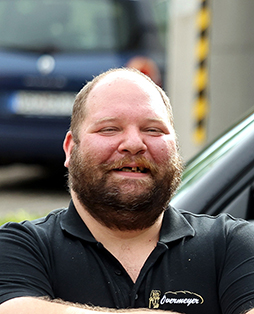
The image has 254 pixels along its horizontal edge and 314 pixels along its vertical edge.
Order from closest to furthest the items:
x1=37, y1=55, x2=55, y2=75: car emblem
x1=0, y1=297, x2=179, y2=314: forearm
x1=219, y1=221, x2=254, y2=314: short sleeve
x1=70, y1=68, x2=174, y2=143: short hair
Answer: x1=0, y1=297, x2=179, y2=314: forearm
x1=219, y1=221, x2=254, y2=314: short sleeve
x1=70, y1=68, x2=174, y2=143: short hair
x1=37, y1=55, x2=55, y2=75: car emblem

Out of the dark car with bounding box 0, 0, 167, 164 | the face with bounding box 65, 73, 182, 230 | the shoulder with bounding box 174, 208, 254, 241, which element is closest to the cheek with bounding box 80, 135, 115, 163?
the face with bounding box 65, 73, 182, 230

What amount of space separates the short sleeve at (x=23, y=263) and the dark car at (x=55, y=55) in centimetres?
491

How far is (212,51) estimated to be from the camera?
703 centimetres

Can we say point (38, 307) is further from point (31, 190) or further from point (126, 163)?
point (31, 190)

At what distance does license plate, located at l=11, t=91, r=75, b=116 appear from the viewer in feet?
22.4

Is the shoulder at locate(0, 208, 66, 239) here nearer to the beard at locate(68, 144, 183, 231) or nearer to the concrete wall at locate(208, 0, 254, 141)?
the beard at locate(68, 144, 183, 231)

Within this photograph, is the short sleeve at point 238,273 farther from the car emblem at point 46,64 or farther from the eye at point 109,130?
the car emblem at point 46,64

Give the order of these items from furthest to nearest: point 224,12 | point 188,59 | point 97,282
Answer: point 188,59
point 224,12
point 97,282

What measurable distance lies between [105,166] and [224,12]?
16.9 ft

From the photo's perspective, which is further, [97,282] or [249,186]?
[249,186]

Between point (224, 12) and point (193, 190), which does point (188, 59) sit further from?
point (193, 190)

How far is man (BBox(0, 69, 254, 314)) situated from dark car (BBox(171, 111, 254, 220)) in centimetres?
20

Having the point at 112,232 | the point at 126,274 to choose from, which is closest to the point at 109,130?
the point at 112,232

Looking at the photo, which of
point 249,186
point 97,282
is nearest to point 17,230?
point 97,282
